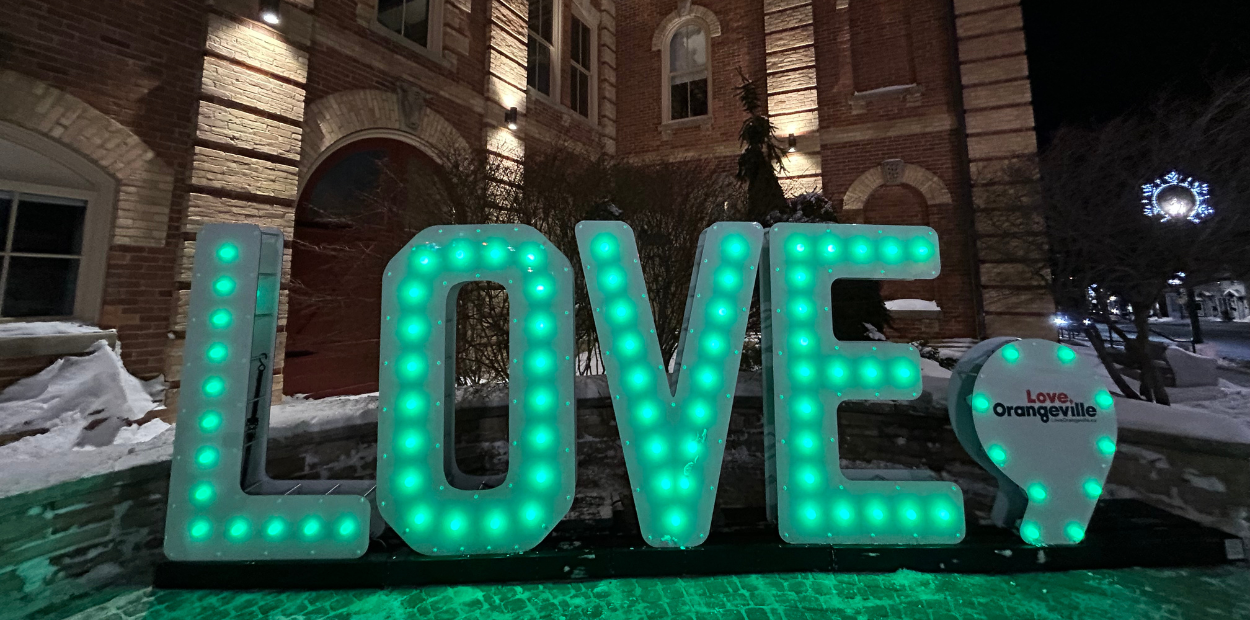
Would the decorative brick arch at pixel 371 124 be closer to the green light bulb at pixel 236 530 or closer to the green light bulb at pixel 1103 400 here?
the green light bulb at pixel 236 530

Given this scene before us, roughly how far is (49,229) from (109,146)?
0.81m

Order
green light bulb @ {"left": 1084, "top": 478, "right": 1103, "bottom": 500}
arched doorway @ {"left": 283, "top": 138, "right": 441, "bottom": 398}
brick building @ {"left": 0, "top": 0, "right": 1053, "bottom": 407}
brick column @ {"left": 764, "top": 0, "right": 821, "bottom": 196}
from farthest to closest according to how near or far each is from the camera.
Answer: brick column @ {"left": 764, "top": 0, "right": 821, "bottom": 196}
arched doorway @ {"left": 283, "top": 138, "right": 441, "bottom": 398}
brick building @ {"left": 0, "top": 0, "right": 1053, "bottom": 407}
green light bulb @ {"left": 1084, "top": 478, "right": 1103, "bottom": 500}

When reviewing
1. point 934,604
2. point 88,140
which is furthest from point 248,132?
point 934,604

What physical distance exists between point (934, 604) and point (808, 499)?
645 millimetres

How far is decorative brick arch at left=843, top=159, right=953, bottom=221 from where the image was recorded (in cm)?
779

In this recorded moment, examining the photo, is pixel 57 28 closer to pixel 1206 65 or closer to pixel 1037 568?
pixel 1037 568

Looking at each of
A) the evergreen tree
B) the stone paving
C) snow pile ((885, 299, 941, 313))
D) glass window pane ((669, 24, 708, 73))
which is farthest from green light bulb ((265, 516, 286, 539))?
glass window pane ((669, 24, 708, 73))

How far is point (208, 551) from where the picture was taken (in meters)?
2.11

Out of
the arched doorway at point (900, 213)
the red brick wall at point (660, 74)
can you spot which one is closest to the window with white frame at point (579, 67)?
the red brick wall at point (660, 74)

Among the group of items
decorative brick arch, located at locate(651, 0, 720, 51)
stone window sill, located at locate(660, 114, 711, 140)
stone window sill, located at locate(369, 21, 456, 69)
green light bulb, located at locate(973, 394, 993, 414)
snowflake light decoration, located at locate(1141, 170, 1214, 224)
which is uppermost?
decorative brick arch, located at locate(651, 0, 720, 51)

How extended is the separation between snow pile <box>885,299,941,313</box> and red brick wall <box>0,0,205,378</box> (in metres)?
9.17

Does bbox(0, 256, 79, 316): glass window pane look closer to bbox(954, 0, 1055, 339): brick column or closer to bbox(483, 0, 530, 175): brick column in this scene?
bbox(483, 0, 530, 175): brick column

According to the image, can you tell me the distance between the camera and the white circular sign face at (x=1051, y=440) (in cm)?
222

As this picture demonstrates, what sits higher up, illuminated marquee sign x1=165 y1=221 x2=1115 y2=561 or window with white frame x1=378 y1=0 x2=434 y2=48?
window with white frame x1=378 y1=0 x2=434 y2=48
